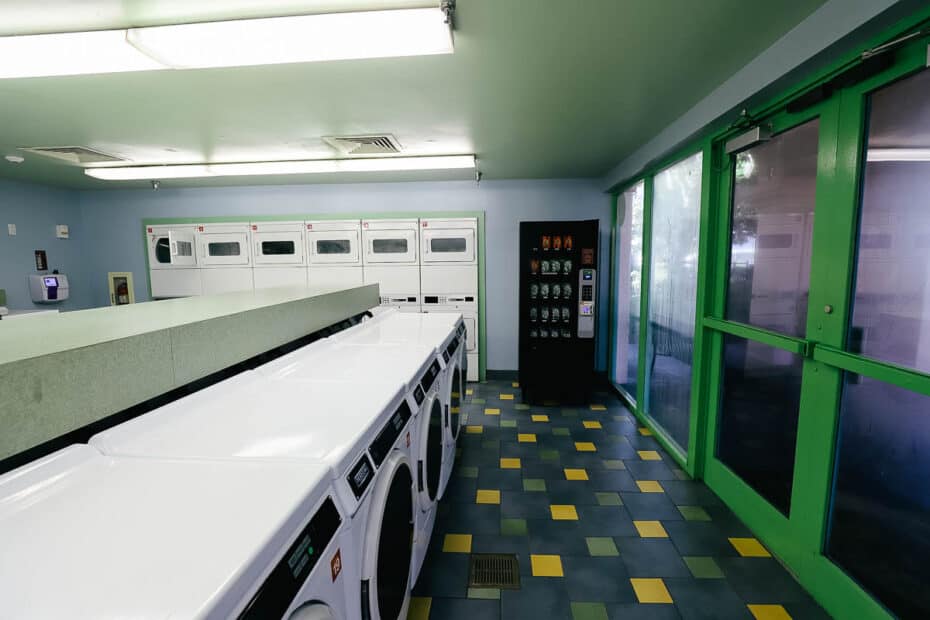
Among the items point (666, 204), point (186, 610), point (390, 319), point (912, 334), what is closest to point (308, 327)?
point (390, 319)

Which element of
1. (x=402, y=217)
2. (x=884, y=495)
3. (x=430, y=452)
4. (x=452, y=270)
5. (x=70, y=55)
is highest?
(x=70, y=55)

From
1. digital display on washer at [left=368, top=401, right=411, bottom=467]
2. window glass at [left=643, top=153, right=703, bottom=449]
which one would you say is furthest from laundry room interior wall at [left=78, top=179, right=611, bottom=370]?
digital display on washer at [left=368, top=401, right=411, bottom=467]

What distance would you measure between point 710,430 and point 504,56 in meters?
2.76

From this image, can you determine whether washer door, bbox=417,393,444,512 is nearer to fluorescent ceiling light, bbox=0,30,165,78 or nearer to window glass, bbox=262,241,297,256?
Answer: fluorescent ceiling light, bbox=0,30,165,78

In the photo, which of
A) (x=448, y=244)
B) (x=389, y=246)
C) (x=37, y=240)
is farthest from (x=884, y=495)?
(x=37, y=240)

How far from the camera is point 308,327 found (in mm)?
2355

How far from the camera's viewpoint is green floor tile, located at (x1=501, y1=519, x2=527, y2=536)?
243 cm

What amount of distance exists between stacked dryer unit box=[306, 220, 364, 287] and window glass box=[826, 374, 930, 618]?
15.8ft

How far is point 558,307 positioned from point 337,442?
388 centimetres

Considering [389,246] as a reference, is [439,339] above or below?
below

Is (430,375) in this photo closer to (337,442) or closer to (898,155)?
(337,442)

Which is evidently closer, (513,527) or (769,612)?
(769,612)

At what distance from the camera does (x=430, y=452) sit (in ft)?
6.71

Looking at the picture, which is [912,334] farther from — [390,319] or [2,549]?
[390,319]
